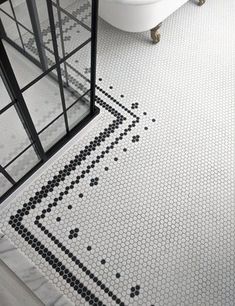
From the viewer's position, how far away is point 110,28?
1.94 meters

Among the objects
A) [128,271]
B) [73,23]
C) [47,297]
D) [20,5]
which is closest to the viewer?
[20,5]

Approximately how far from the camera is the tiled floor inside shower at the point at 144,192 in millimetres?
1312

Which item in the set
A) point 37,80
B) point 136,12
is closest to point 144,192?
point 37,80

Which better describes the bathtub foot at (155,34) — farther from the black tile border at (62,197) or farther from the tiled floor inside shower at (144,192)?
the black tile border at (62,197)

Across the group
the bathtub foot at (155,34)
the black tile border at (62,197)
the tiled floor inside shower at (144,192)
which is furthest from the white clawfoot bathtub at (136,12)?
the black tile border at (62,197)

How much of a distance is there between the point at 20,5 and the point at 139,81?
965mm

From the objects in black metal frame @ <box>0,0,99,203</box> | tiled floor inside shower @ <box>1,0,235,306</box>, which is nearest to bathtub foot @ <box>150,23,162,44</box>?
tiled floor inside shower @ <box>1,0,235,306</box>

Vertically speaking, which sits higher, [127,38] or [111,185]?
[127,38]

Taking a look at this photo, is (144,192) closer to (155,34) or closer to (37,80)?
(37,80)

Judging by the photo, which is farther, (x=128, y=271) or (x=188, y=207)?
(x=188, y=207)

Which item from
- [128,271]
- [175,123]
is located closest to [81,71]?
[175,123]

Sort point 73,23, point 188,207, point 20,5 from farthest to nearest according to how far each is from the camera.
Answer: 1. point 188,207
2. point 73,23
3. point 20,5

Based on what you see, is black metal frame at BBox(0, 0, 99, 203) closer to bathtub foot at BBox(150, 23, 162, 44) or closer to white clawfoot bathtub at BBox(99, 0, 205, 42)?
white clawfoot bathtub at BBox(99, 0, 205, 42)

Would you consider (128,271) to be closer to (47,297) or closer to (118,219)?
(118,219)
